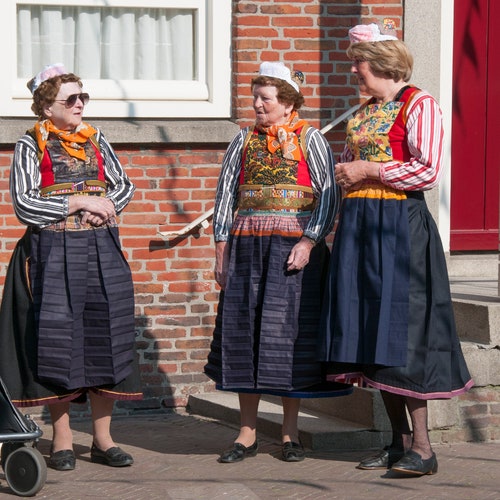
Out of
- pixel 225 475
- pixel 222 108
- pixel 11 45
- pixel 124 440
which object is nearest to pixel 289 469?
pixel 225 475

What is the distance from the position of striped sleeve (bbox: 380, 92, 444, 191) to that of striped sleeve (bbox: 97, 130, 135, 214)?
1.37 metres

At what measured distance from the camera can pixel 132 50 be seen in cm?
844

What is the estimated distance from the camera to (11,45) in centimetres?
811

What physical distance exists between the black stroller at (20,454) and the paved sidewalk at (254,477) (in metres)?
0.09

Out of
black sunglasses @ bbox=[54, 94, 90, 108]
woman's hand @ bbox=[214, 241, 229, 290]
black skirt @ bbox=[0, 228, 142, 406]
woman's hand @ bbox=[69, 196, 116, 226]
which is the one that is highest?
black sunglasses @ bbox=[54, 94, 90, 108]

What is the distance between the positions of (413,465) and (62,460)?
5.69 ft

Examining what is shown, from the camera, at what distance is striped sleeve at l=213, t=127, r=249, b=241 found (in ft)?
22.2

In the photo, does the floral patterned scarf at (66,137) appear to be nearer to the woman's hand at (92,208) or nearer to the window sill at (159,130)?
the woman's hand at (92,208)

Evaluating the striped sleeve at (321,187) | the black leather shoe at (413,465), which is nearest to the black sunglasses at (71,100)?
the striped sleeve at (321,187)

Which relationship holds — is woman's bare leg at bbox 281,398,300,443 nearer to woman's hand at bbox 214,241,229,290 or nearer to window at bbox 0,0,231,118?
woman's hand at bbox 214,241,229,290

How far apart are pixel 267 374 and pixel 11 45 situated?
2877mm

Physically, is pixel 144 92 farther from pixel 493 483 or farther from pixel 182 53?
pixel 493 483

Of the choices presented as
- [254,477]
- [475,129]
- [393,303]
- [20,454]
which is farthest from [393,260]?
[475,129]

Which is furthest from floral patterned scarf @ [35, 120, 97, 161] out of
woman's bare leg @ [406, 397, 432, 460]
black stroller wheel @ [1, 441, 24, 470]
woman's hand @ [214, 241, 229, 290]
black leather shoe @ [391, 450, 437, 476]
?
black leather shoe @ [391, 450, 437, 476]
